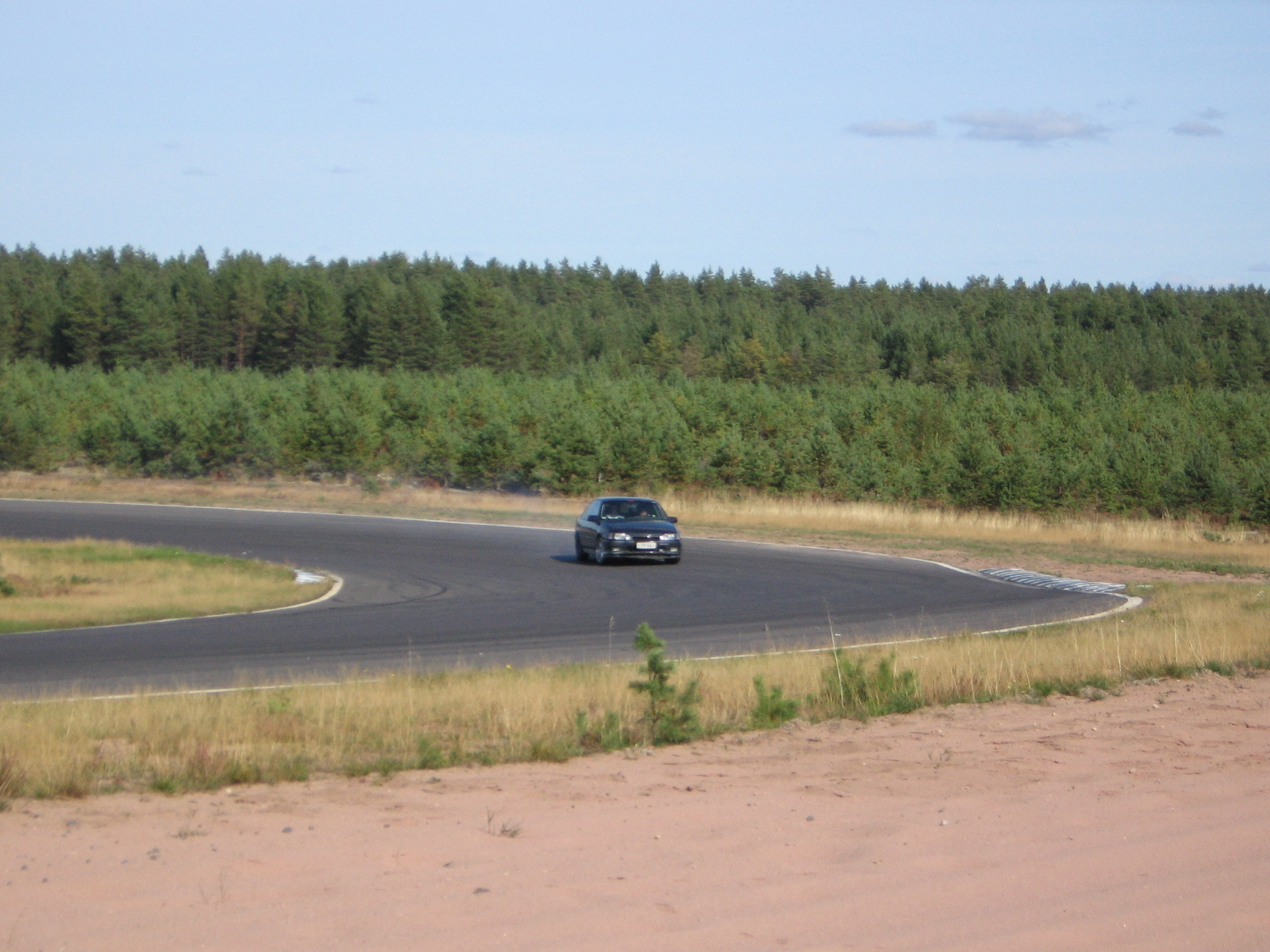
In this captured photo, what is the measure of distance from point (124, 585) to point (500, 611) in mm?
8737

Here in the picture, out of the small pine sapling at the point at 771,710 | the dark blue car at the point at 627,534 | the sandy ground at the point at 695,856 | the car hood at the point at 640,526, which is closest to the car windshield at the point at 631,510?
the dark blue car at the point at 627,534

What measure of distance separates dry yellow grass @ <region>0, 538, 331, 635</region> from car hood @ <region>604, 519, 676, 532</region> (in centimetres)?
727

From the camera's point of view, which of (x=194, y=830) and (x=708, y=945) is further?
(x=194, y=830)

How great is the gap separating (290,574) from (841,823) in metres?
20.7

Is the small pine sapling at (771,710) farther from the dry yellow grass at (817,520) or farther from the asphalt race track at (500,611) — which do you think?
the dry yellow grass at (817,520)

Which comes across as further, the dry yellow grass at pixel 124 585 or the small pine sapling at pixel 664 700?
the dry yellow grass at pixel 124 585

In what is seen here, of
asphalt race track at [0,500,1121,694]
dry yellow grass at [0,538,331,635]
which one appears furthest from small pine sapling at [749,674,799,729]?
dry yellow grass at [0,538,331,635]

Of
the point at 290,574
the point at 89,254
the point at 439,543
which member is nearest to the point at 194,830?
the point at 290,574

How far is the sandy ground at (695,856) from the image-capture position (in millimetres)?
5492

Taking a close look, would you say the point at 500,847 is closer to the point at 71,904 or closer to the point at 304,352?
the point at 71,904

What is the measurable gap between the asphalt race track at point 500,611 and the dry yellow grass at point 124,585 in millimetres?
1097

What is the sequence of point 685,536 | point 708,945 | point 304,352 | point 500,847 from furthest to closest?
point 304,352 → point 685,536 → point 500,847 → point 708,945

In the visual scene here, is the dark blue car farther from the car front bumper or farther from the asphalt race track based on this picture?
the asphalt race track

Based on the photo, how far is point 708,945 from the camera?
5.34 metres
